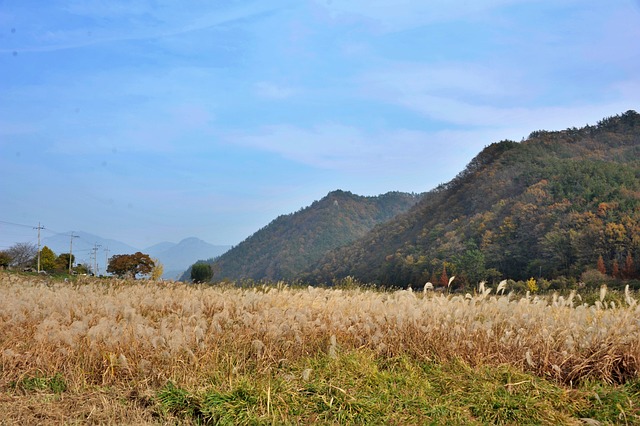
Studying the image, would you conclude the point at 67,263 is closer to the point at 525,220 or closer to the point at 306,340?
the point at 525,220

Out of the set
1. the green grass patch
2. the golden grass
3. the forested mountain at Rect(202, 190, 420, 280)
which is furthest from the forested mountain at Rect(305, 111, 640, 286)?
the green grass patch

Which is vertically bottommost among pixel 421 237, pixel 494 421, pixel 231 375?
pixel 494 421

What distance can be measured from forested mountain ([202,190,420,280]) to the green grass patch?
59206 millimetres

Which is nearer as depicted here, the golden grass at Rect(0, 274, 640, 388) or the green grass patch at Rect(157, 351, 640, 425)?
the green grass patch at Rect(157, 351, 640, 425)

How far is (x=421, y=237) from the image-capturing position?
4494cm

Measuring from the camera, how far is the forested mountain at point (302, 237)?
7350 centimetres

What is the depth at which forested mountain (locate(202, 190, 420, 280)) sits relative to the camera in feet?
241

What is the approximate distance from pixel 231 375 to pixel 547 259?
28.4 meters

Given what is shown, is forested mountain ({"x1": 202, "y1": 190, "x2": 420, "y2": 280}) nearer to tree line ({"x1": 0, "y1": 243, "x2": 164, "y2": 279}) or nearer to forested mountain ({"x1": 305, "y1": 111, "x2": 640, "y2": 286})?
forested mountain ({"x1": 305, "y1": 111, "x2": 640, "y2": 286})

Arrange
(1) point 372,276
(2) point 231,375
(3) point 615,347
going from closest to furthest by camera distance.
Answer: (2) point 231,375, (3) point 615,347, (1) point 372,276

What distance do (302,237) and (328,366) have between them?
76846mm

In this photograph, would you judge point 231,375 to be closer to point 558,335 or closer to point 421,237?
point 558,335

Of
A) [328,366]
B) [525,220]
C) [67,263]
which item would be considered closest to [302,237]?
[67,263]

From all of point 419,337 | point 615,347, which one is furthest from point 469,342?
point 615,347
